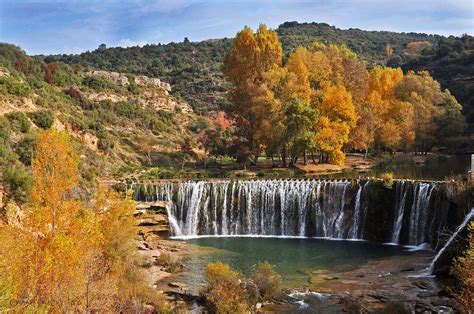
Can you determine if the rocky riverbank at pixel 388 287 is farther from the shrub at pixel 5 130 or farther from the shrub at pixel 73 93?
the shrub at pixel 73 93

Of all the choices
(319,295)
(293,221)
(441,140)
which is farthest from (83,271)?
(441,140)

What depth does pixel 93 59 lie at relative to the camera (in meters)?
102

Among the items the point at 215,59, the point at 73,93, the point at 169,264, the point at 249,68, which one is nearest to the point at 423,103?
the point at 249,68

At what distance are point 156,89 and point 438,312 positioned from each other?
201ft

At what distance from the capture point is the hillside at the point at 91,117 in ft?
103

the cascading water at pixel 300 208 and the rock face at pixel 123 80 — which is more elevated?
the rock face at pixel 123 80

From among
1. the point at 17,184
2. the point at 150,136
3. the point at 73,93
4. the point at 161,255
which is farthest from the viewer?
the point at 73,93

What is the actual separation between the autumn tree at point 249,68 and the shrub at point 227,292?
2280 cm

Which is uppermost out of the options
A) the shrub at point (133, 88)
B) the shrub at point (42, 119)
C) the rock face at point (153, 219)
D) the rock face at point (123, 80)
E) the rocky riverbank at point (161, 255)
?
the rock face at point (123, 80)

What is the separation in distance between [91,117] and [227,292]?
39643 mm

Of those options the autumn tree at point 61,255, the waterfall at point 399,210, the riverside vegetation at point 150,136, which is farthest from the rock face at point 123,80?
the autumn tree at point 61,255

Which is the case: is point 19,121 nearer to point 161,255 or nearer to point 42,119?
point 42,119

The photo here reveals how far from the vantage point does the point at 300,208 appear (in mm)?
30312

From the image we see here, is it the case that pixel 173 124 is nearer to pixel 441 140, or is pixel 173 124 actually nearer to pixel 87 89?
pixel 87 89
